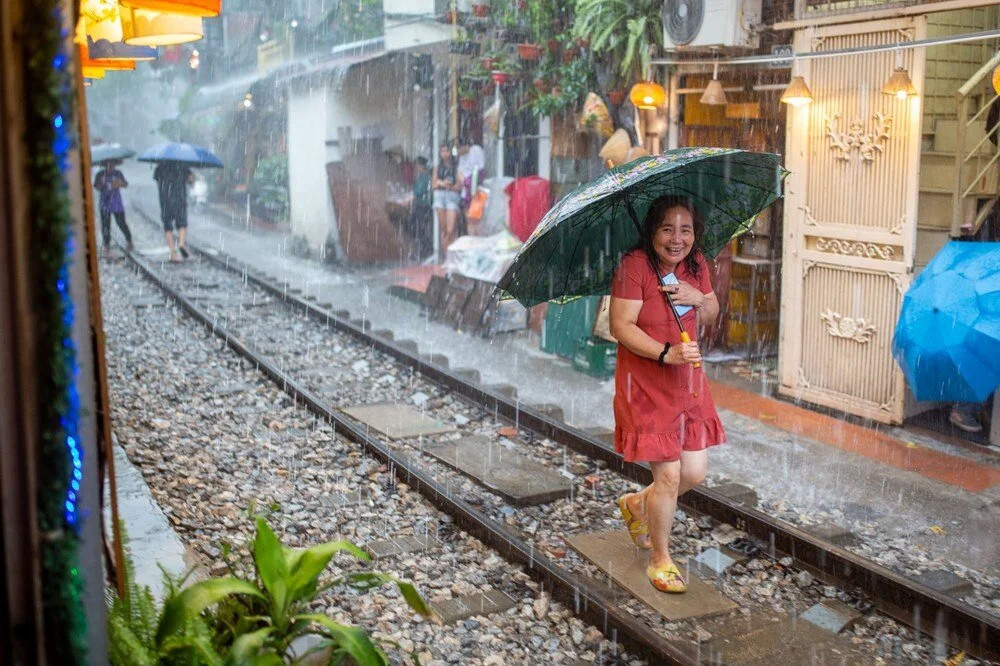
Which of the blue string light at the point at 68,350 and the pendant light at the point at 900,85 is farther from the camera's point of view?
the pendant light at the point at 900,85

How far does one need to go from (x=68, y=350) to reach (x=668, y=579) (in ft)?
12.6

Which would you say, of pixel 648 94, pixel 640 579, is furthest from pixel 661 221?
pixel 648 94

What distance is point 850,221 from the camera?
28.8 ft

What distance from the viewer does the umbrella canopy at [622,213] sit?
4.80m

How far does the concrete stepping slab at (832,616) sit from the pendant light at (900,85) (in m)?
4.45

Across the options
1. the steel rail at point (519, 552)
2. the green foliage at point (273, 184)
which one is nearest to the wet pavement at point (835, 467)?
the steel rail at point (519, 552)

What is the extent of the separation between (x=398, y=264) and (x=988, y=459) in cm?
1301

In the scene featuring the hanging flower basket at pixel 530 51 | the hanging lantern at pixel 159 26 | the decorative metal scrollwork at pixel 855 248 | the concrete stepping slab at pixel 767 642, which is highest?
the hanging flower basket at pixel 530 51

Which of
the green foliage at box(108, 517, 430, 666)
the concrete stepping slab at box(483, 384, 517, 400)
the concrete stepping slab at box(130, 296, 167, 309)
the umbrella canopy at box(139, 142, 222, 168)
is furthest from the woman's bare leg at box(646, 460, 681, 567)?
the umbrella canopy at box(139, 142, 222, 168)

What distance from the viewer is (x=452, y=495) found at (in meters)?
6.92

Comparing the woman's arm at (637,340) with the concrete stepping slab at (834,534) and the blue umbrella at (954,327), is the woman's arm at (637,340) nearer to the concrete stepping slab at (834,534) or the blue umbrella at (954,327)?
the concrete stepping slab at (834,534)

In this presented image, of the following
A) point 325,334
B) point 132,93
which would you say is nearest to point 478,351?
point 325,334

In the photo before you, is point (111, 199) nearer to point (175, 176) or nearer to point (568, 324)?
point (175, 176)

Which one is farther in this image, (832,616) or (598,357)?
(598,357)
